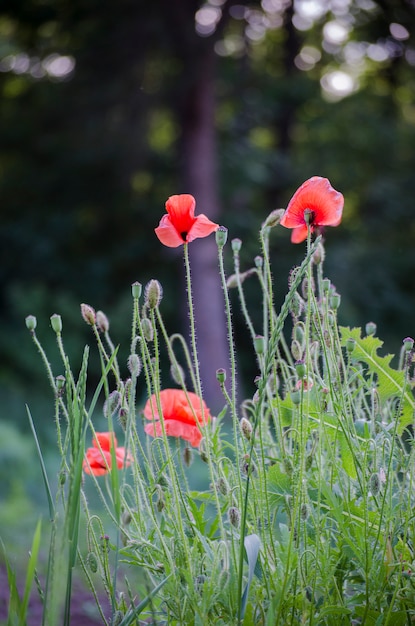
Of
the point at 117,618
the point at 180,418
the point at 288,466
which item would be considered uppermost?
the point at 180,418

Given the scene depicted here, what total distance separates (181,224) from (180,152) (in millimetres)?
8521

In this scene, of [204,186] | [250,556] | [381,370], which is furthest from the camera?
[204,186]

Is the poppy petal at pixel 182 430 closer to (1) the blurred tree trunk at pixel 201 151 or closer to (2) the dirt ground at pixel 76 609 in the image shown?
(2) the dirt ground at pixel 76 609

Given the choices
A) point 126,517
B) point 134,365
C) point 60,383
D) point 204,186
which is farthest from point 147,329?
point 204,186

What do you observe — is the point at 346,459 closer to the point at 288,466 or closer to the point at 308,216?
the point at 288,466

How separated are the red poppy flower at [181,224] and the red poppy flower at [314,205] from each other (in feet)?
0.46

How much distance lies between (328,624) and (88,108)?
9.38 meters

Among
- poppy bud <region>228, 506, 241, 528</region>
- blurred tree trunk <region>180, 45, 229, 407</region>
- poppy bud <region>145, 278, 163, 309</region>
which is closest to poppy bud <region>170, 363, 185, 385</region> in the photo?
poppy bud <region>145, 278, 163, 309</region>

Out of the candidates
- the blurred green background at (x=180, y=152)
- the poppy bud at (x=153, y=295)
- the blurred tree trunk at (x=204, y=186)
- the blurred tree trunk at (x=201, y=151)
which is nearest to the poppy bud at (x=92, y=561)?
the poppy bud at (x=153, y=295)

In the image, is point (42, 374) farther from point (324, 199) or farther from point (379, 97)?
point (324, 199)

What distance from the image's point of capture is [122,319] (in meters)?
10.4

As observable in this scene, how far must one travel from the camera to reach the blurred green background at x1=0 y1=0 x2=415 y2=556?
30.9ft

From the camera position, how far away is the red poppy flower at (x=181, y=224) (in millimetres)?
1438

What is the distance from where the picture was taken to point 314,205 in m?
1.40
